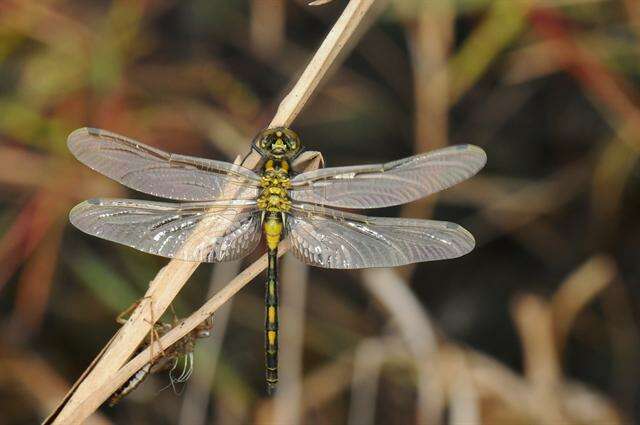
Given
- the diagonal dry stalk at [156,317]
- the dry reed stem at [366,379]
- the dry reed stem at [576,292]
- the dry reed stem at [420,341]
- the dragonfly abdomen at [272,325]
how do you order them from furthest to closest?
1. the dry reed stem at [576,292]
2. the dry reed stem at [366,379]
3. the dry reed stem at [420,341]
4. the dragonfly abdomen at [272,325]
5. the diagonal dry stalk at [156,317]

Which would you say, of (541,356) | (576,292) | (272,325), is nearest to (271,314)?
(272,325)

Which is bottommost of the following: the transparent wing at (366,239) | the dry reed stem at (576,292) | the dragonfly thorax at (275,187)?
the transparent wing at (366,239)

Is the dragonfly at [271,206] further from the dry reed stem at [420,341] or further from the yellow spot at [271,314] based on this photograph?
the dry reed stem at [420,341]

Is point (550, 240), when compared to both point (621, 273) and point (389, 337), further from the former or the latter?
point (389, 337)

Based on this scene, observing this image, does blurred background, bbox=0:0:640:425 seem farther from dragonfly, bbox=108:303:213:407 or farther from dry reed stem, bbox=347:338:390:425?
dragonfly, bbox=108:303:213:407

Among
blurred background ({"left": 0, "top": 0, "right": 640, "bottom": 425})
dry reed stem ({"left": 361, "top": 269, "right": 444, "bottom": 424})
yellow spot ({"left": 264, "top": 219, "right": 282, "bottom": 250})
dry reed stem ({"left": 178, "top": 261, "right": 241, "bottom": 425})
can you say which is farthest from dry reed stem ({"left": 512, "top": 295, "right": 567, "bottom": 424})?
yellow spot ({"left": 264, "top": 219, "right": 282, "bottom": 250})

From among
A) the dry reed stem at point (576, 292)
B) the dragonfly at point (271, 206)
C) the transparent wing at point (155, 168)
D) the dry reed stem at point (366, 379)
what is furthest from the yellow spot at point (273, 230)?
the dry reed stem at point (576, 292)

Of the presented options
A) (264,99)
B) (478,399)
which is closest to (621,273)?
(478,399)
